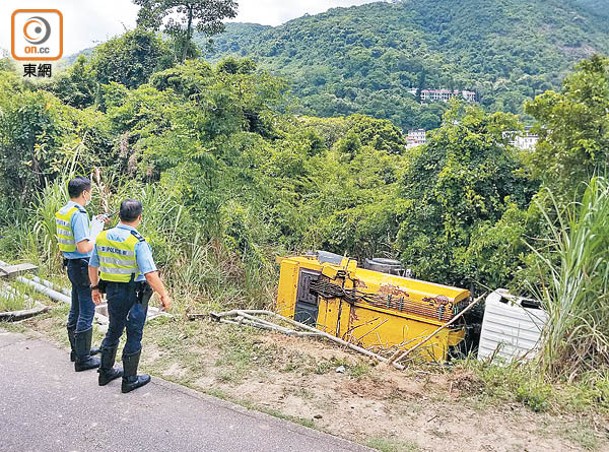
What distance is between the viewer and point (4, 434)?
331 cm

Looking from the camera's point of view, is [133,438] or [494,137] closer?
[133,438]

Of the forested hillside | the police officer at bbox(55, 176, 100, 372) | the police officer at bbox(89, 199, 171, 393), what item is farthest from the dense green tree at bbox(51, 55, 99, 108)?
the forested hillside

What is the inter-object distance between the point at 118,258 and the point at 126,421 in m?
1.11

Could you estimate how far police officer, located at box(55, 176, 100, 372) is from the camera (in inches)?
163

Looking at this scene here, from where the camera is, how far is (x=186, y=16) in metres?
28.1

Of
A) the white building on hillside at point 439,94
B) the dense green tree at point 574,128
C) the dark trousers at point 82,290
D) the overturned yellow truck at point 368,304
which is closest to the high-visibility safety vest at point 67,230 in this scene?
the dark trousers at point 82,290

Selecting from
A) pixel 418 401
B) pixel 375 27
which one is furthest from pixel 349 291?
pixel 375 27

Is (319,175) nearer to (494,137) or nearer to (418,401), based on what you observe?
(494,137)

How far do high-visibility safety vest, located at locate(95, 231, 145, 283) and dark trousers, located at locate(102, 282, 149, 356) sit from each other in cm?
7

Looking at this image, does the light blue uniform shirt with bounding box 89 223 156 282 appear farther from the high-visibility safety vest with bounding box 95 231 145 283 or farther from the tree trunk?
the tree trunk

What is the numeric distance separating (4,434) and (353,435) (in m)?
2.22

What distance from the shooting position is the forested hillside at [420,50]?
4425 centimetres

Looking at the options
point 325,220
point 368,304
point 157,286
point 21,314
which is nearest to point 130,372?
point 157,286

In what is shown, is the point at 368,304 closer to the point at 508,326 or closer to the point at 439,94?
the point at 508,326
